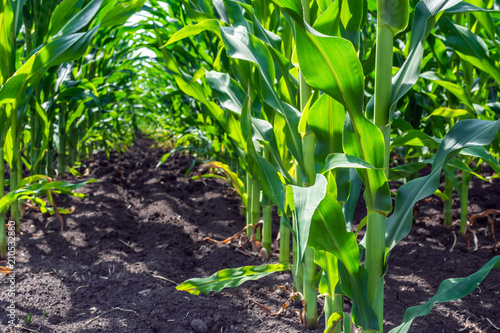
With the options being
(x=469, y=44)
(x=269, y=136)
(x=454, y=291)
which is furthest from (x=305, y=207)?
(x=469, y=44)

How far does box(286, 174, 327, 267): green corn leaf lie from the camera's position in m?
0.65

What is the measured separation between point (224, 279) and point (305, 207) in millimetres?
528

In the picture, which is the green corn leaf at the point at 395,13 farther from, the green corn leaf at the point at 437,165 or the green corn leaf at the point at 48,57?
the green corn leaf at the point at 48,57

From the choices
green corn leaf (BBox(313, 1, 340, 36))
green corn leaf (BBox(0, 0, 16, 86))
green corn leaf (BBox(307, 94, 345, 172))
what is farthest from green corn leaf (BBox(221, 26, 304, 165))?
green corn leaf (BBox(0, 0, 16, 86))

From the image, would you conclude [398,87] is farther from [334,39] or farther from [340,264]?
[340,264]

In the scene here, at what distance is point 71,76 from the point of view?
2535mm

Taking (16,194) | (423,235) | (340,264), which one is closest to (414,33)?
(340,264)

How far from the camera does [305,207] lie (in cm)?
69

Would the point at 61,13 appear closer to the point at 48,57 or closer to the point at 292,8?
the point at 48,57

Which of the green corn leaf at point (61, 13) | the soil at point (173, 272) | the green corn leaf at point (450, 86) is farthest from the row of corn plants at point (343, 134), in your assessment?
the green corn leaf at point (61, 13)

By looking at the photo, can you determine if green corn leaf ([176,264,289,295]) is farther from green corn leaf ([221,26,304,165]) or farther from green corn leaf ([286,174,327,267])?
green corn leaf ([286,174,327,267])

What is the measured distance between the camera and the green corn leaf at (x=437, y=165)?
2.44ft

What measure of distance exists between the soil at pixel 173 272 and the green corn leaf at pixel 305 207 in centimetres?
63

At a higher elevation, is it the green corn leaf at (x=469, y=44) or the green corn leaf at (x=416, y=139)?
the green corn leaf at (x=469, y=44)
